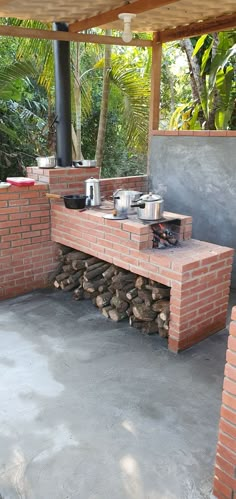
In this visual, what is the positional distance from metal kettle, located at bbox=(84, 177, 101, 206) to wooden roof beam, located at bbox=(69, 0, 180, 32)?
1.71m

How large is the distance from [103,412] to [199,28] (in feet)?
15.2

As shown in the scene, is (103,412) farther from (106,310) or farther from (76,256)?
(76,256)

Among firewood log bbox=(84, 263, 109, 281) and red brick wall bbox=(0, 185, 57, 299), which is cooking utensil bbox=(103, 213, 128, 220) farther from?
red brick wall bbox=(0, 185, 57, 299)

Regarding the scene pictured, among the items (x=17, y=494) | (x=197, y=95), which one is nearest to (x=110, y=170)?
(x=197, y=95)

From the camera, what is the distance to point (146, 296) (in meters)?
3.55

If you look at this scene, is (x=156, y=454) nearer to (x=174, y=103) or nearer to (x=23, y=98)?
(x=23, y=98)

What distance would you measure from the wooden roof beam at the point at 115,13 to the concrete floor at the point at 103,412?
3014mm

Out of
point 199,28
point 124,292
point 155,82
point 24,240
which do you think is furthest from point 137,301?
point 199,28

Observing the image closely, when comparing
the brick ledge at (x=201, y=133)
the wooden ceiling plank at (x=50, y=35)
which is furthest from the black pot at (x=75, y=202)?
the wooden ceiling plank at (x=50, y=35)

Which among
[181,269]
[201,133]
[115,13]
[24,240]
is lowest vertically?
[24,240]

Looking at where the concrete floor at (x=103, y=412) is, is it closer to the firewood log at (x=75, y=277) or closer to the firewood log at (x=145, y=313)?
the firewood log at (x=145, y=313)

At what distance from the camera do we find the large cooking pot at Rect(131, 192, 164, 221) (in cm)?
354

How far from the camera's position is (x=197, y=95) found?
264 inches

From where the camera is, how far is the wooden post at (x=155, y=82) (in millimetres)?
5353
